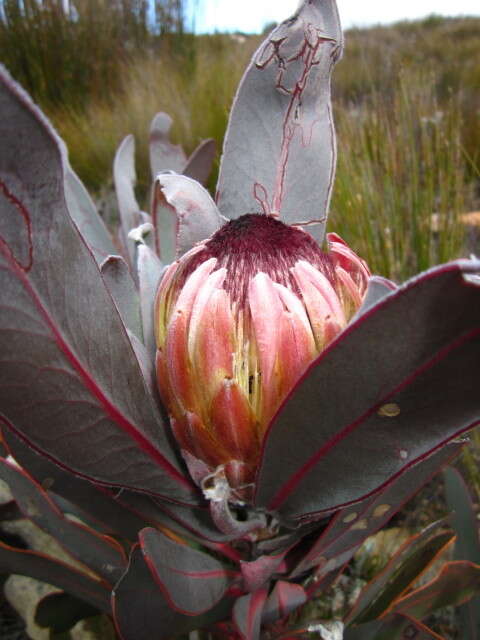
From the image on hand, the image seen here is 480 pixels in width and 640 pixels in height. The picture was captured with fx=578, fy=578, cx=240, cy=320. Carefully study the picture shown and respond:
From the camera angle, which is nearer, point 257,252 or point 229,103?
point 257,252

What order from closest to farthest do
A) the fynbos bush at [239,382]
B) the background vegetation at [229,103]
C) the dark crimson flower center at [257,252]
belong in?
the fynbos bush at [239,382]
the dark crimson flower center at [257,252]
the background vegetation at [229,103]

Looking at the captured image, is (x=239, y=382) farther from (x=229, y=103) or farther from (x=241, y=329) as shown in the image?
(x=229, y=103)

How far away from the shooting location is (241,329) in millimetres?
462

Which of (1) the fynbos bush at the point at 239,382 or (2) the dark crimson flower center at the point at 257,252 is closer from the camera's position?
(1) the fynbos bush at the point at 239,382

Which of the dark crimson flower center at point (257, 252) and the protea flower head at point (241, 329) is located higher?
the dark crimson flower center at point (257, 252)

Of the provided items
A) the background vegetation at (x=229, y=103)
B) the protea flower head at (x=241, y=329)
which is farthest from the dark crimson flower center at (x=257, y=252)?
the background vegetation at (x=229, y=103)

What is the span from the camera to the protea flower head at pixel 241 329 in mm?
447

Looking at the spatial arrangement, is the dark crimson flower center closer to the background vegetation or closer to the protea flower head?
the protea flower head

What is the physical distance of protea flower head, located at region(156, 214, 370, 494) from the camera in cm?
45

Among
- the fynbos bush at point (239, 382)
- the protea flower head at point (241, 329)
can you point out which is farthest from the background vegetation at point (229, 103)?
the protea flower head at point (241, 329)

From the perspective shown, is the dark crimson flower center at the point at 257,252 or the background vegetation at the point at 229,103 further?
the background vegetation at the point at 229,103

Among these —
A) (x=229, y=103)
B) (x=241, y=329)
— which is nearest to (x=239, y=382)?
(x=241, y=329)

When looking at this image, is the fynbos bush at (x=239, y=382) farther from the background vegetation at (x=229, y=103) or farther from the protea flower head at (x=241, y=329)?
the background vegetation at (x=229, y=103)

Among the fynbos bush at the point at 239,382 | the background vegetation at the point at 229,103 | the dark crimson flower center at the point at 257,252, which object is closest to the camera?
the fynbos bush at the point at 239,382
